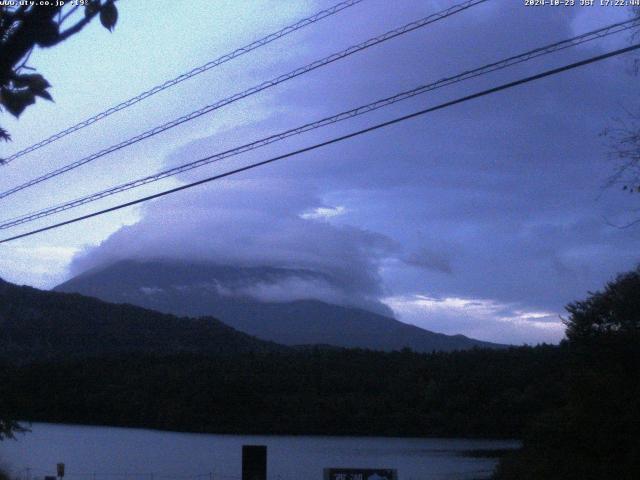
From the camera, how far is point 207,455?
1538 inches

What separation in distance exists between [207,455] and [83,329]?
26.8m

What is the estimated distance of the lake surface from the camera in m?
32.2

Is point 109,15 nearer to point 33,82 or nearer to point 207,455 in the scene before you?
point 33,82

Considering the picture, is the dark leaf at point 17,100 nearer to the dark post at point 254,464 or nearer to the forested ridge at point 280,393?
the dark post at point 254,464

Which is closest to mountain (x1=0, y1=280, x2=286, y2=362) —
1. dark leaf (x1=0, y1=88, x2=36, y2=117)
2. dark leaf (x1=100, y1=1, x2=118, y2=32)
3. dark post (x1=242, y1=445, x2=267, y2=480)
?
dark post (x1=242, y1=445, x2=267, y2=480)

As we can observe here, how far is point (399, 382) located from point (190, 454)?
74.7ft

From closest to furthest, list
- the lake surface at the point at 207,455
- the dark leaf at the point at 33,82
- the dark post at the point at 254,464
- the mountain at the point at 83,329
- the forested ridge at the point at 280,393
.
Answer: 1. the dark leaf at the point at 33,82
2. the dark post at the point at 254,464
3. the lake surface at the point at 207,455
4. the forested ridge at the point at 280,393
5. the mountain at the point at 83,329

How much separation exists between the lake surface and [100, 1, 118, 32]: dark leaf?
86.9 feet

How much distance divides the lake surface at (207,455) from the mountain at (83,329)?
616cm

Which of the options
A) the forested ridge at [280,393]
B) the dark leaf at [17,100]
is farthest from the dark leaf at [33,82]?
the forested ridge at [280,393]

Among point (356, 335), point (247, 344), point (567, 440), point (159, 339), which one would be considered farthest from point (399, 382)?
point (356, 335)

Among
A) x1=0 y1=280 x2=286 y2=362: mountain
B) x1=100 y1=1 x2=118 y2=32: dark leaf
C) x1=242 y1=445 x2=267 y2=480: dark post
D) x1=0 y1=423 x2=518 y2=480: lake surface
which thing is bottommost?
x1=0 y1=423 x2=518 y2=480: lake surface

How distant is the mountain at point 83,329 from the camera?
185 feet

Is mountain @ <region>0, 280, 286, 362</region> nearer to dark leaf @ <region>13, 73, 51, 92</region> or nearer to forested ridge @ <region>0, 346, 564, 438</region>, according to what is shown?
forested ridge @ <region>0, 346, 564, 438</region>
